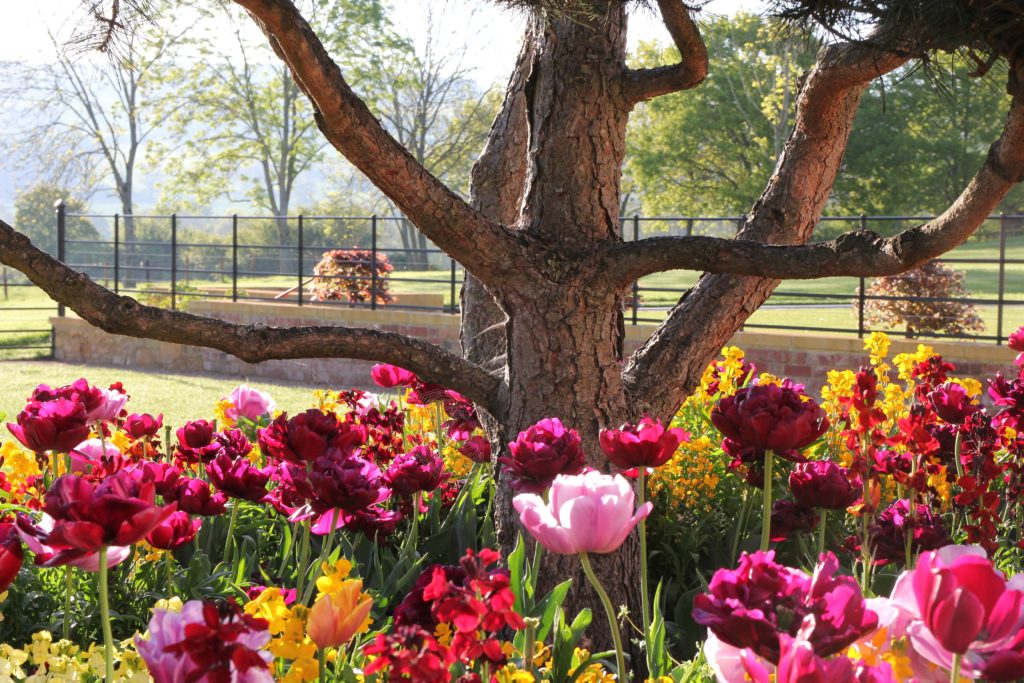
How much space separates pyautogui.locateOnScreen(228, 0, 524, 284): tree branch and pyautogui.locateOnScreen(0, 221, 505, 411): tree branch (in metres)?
0.33

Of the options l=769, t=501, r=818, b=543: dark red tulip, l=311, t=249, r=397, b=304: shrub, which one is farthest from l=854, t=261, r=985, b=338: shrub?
l=769, t=501, r=818, b=543: dark red tulip

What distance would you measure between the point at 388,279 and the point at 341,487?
11853 mm

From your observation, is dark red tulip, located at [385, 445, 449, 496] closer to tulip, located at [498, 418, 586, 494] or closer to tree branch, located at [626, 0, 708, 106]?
tulip, located at [498, 418, 586, 494]

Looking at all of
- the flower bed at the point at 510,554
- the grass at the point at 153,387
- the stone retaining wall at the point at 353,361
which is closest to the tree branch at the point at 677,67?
the flower bed at the point at 510,554

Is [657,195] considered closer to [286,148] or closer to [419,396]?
[286,148]

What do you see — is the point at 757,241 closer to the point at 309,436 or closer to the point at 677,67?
the point at 677,67

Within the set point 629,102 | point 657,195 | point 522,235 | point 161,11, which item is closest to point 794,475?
point 522,235

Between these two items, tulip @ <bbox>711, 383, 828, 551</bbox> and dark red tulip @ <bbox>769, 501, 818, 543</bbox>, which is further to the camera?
dark red tulip @ <bbox>769, 501, 818, 543</bbox>

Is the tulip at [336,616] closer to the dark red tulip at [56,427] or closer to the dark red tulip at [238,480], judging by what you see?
the dark red tulip at [238,480]

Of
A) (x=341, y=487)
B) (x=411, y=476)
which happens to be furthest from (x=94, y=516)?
(x=411, y=476)

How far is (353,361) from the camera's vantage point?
475 inches

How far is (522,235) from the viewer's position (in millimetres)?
3309

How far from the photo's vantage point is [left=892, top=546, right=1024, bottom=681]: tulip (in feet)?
3.22

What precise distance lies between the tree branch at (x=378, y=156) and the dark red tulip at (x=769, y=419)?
3.74 ft
